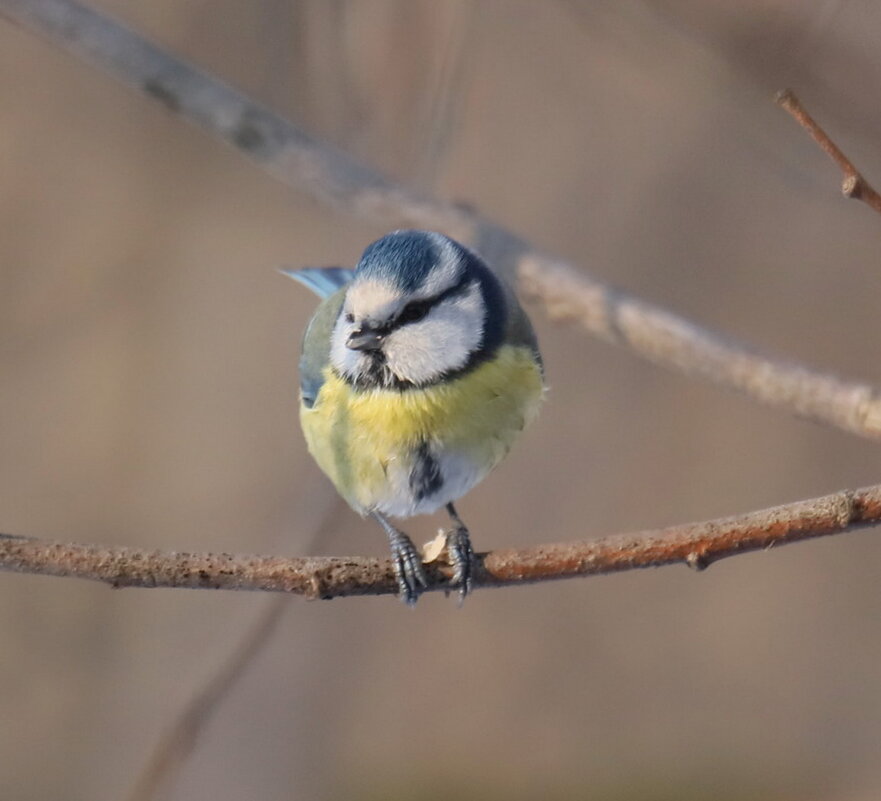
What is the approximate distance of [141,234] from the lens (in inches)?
106

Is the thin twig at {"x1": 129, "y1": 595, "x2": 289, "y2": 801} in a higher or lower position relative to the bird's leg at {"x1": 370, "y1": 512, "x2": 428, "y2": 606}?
lower

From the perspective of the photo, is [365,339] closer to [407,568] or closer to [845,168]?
[407,568]

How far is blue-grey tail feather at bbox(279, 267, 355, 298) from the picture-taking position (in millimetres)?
1471

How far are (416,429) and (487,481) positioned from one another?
1608 mm

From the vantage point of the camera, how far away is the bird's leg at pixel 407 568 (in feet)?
3.11

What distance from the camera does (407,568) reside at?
1.03 m

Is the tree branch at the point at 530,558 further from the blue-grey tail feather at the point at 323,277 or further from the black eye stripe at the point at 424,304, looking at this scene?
the blue-grey tail feather at the point at 323,277

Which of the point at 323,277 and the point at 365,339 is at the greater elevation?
the point at 365,339

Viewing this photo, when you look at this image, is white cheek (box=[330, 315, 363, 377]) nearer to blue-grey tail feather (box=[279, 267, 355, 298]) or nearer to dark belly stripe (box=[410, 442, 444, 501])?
dark belly stripe (box=[410, 442, 444, 501])

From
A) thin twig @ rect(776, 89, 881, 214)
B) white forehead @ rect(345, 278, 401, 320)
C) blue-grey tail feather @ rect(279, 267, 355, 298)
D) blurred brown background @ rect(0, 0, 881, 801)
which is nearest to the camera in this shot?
thin twig @ rect(776, 89, 881, 214)

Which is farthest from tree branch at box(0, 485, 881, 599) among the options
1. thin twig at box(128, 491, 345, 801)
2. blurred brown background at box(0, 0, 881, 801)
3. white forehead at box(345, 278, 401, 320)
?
blurred brown background at box(0, 0, 881, 801)

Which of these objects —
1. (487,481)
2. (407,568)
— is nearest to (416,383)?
(407,568)

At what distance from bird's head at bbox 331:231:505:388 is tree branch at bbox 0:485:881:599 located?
1.08 feet

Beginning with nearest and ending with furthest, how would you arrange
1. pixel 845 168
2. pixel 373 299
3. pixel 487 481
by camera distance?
pixel 845 168
pixel 373 299
pixel 487 481
